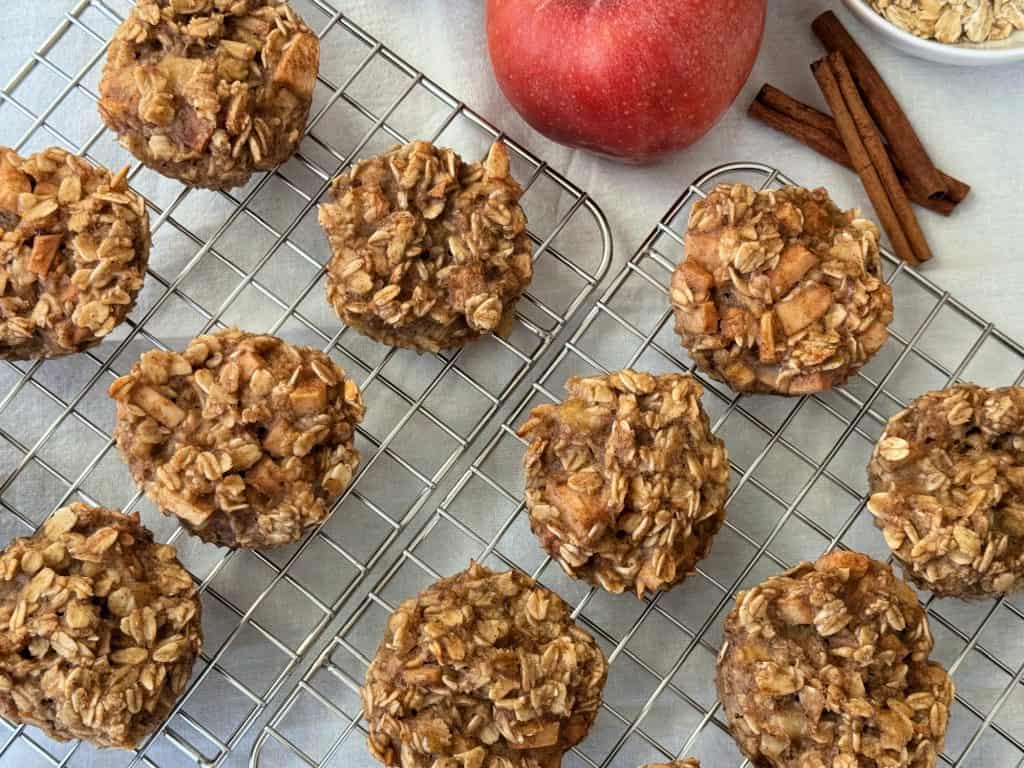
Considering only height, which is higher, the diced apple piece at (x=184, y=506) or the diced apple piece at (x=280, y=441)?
the diced apple piece at (x=280, y=441)

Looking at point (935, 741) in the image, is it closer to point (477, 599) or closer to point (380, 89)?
point (477, 599)

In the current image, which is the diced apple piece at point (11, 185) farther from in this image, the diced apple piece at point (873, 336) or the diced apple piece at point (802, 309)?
the diced apple piece at point (873, 336)

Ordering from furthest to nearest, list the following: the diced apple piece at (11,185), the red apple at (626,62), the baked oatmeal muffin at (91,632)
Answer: the red apple at (626,62) < the diced apple piece at (11,185) < the baked oatmeal muffin at (91,632)

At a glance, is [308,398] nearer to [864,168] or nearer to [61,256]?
[61,256]

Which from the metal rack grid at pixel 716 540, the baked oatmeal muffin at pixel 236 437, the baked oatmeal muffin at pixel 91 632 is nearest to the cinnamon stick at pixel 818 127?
the metal rack grid at pixel 716 540

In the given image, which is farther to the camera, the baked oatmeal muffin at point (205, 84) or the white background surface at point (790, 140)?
the white background surface at point (790, 140)

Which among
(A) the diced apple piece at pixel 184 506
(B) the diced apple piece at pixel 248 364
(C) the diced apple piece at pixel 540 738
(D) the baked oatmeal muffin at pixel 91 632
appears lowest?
(C) the diced apple piece at pixel 540 738
